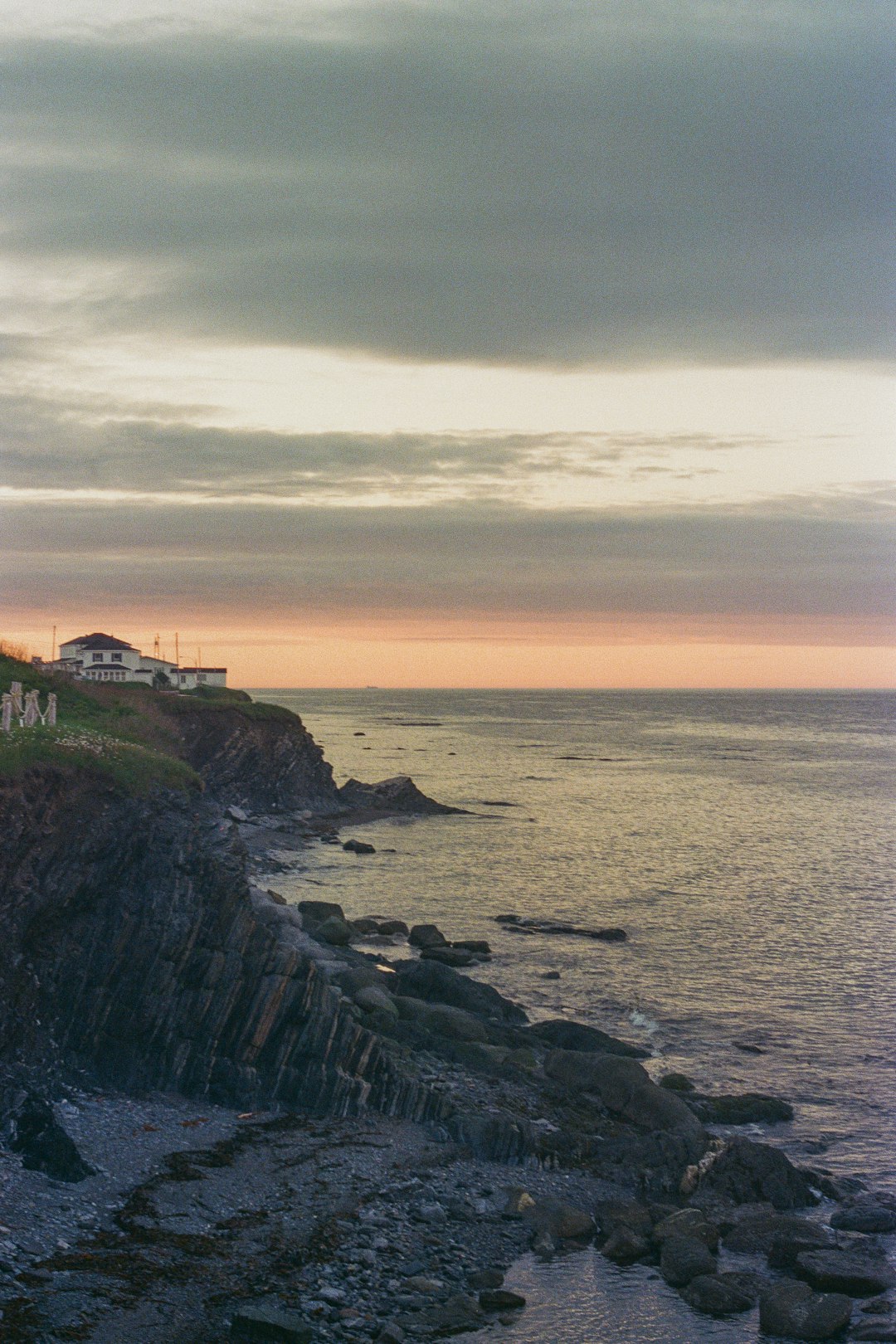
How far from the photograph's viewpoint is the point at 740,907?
65.7m

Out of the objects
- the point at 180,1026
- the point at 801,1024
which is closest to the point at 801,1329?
the point at 180,1026

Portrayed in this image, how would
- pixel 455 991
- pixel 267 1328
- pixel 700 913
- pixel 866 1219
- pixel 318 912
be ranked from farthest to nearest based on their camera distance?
pixel 700 913 → pixel 318 912 → pixel 455 991 → pixel 866 1219 → pixel 267 1328

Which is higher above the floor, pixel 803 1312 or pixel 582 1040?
pixel 582 1040

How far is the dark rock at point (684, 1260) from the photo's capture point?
2512 centimetres

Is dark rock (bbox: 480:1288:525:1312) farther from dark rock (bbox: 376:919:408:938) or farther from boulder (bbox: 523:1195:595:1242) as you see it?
dark rock (bbox: 376:919:408:938)

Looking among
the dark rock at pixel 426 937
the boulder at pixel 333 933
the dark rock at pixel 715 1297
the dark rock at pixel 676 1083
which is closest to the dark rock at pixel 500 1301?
the dark rock at pixel 715 1297

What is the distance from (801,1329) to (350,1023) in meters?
14.5

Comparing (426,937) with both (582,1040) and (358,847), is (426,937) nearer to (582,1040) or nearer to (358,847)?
(582,1040)

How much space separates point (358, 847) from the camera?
83000 millimetres

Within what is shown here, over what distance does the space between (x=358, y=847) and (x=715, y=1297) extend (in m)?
60.1

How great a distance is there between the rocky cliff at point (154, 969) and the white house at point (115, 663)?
81.5 metres

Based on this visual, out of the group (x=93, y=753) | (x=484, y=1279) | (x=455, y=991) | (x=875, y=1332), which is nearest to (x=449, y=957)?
(x=455, y=991)

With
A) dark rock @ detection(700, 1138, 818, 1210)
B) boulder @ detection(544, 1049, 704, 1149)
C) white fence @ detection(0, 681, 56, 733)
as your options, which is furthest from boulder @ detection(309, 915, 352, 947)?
dark rock @ detection(700, 1138, 818, 1210)

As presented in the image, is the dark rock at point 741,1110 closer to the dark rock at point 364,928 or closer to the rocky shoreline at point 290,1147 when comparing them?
the rocky shoreline at point 290,1147
